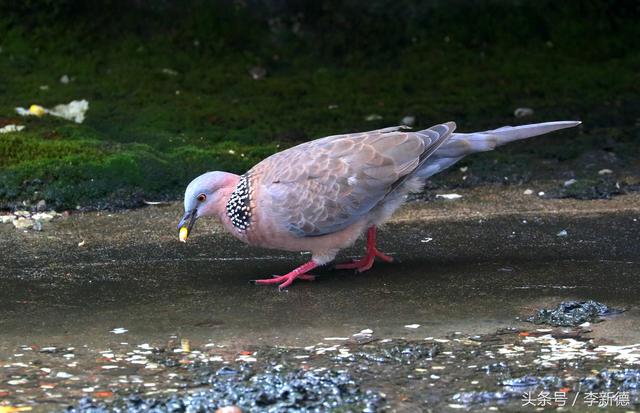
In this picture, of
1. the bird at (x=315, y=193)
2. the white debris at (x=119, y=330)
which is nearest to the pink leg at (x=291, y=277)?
the bird at (x=315, y=193)

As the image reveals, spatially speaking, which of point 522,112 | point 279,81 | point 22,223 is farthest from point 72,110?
point 522,112

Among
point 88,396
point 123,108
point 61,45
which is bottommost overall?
point 88,396

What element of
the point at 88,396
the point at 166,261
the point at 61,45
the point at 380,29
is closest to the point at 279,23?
the point at 380,29

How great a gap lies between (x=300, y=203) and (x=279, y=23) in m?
4.55

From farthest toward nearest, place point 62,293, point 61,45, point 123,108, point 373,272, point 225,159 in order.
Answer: point 61,45, point 123,108, point 225,159, point 373,272, point 62,293

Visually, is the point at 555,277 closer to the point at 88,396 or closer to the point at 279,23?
the point at 88,396

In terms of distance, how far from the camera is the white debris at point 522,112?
8.05 m

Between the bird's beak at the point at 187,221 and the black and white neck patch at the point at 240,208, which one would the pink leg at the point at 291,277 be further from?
the bird's beak at the point at 187,221

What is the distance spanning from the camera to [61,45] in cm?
925

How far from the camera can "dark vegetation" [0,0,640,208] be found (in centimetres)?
716

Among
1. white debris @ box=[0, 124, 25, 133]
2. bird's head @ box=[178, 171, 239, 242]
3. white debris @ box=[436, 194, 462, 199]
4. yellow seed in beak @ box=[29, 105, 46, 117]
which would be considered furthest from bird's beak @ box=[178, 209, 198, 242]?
yellow seed in beak @ box=[29, 105, 46, 117]

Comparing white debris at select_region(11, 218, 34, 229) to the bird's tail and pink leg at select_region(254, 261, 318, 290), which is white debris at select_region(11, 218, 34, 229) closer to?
pink leg at select_region(254, 261, 318, 290)

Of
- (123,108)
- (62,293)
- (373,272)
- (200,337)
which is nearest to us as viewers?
(200,337)

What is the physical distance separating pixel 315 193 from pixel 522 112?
312 centimetres
